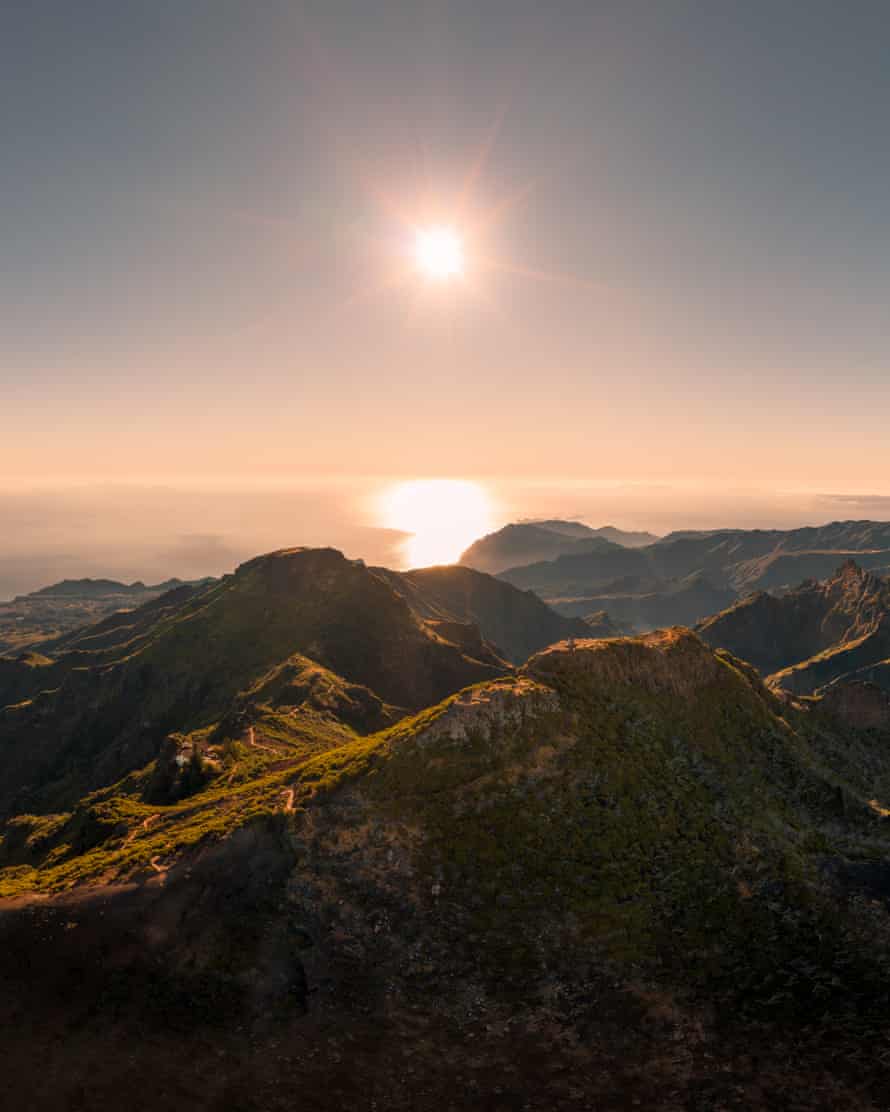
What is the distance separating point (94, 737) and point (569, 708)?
113m

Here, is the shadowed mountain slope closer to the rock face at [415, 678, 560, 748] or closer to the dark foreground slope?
the dark foreground slope

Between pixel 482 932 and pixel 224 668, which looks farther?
pixel 224 668

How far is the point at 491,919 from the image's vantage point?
39.4 m

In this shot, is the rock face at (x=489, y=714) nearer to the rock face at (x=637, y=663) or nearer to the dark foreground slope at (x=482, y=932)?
the dark foreground slope at (x=482, y=932)

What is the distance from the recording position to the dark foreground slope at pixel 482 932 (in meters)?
31.9

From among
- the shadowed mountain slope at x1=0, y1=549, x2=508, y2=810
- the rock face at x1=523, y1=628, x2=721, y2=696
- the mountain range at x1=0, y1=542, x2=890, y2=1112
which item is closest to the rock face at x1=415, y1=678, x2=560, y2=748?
the mountain range at x1=0, y1=542, x2=890, y2=1112

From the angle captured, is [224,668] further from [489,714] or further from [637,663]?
[637,663]

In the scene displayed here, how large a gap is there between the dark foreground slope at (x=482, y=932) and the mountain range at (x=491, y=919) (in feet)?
0.52

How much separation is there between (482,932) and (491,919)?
98cm

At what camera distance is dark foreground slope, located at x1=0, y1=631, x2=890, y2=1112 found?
31.9 meters

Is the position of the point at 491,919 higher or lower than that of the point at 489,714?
lower

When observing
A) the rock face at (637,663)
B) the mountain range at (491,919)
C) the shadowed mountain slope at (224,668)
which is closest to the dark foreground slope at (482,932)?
the mountain range at (491,919)

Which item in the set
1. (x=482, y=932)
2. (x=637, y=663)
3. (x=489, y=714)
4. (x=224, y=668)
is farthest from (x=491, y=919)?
(x=224, y=668)

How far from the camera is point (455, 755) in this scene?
4744 centimetres
